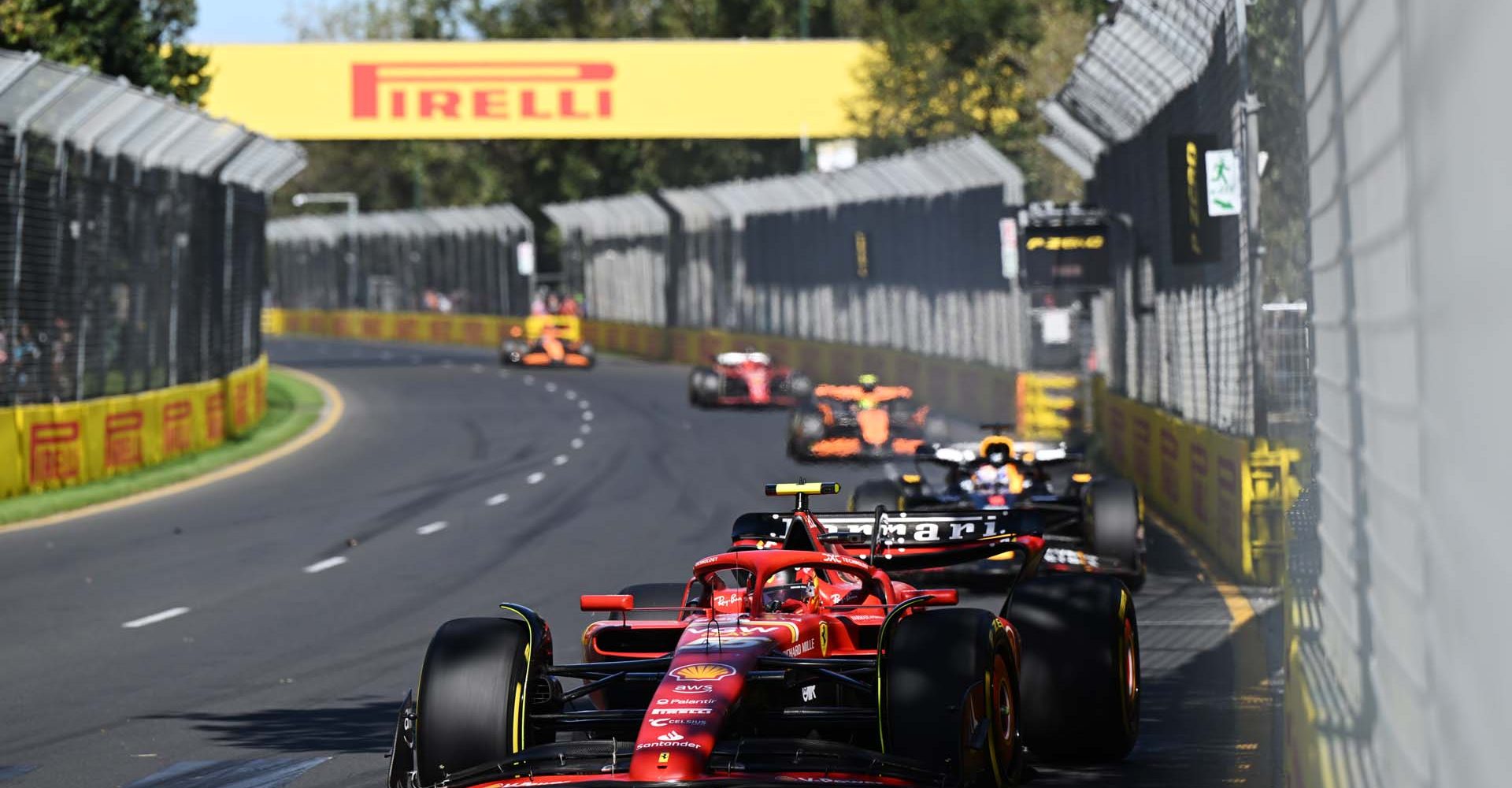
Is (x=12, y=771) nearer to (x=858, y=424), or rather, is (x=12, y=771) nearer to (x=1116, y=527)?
(x=1116, y=527)

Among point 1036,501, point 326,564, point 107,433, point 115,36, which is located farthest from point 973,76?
point 1036,501

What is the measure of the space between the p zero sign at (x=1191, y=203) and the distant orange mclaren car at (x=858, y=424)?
7.13 m

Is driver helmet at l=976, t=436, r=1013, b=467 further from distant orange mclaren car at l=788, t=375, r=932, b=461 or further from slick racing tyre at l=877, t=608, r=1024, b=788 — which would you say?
distant orange mclaren car at l=788, t=375, r=932, b=461

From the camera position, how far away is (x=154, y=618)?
14164 mm

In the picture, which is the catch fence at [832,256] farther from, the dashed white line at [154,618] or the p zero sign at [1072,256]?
the dashed white line at [154,618]

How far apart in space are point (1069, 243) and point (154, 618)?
1468 centimetres

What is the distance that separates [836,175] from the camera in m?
43.1

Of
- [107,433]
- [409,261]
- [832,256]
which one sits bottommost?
[107,433]

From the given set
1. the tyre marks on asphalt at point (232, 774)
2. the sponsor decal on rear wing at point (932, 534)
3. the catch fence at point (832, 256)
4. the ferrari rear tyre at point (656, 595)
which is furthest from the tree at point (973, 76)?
the tyre marks on asphalt at point (232, 774)

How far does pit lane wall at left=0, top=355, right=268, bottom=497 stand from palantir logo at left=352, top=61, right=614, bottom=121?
2487 cm

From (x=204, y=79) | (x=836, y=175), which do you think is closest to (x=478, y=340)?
(x=836, y=175)

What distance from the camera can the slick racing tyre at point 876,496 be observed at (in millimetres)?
14898

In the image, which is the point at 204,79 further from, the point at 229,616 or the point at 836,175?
the point at 229,616

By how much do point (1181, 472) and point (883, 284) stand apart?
21.8m
